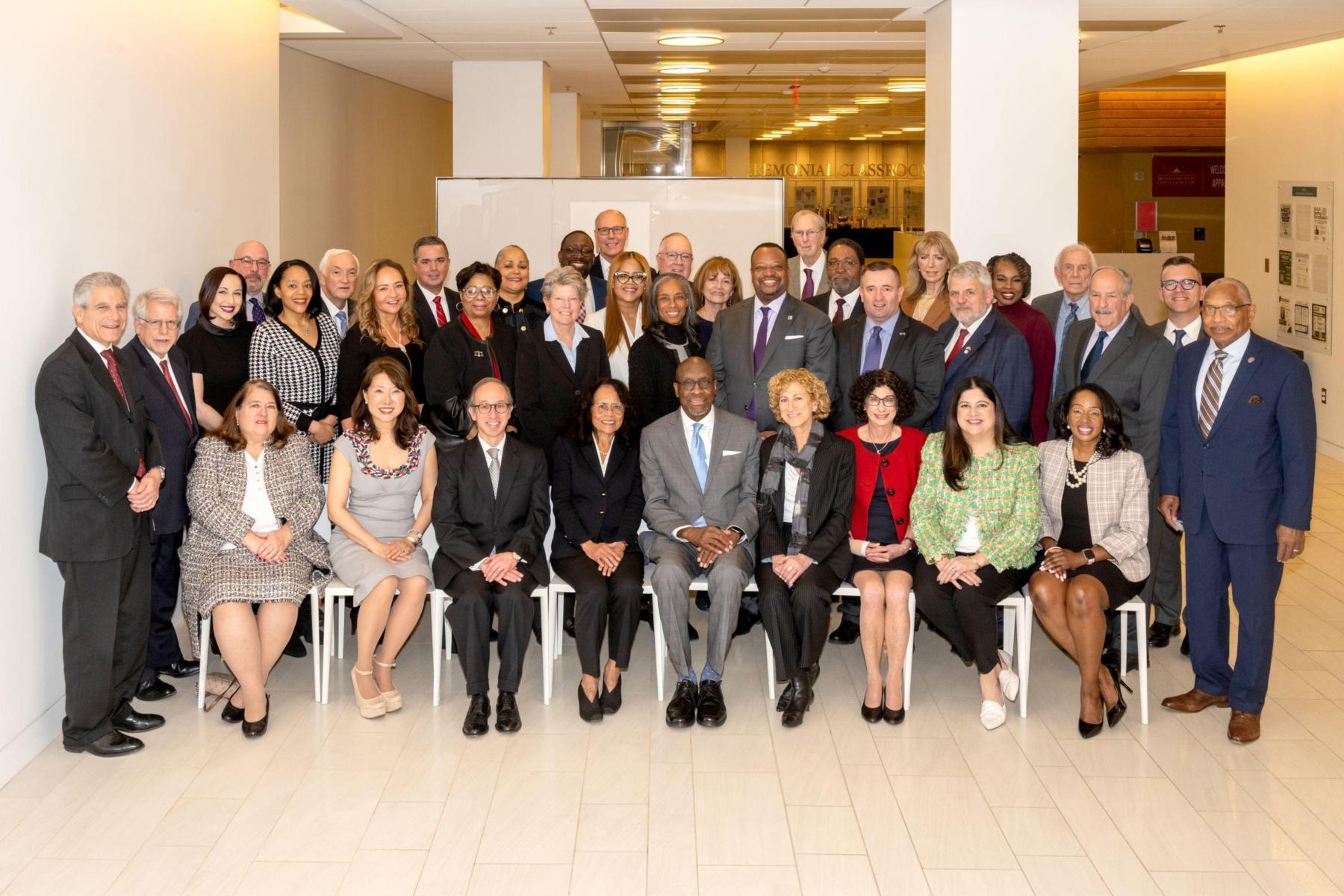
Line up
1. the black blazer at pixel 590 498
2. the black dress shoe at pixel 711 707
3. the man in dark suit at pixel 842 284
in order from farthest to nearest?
the man in dark suit at pixel 842 284 < the black blazer at pixel 590 498 < the black dress shoe at pixel 711 707

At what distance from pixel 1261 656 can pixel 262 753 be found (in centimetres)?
381

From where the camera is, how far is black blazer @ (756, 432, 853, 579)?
5301 mm

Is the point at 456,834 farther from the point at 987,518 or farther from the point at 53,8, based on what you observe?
the point at 53,8

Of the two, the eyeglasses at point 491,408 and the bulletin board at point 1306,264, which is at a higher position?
the bulletin board at point 1306,264

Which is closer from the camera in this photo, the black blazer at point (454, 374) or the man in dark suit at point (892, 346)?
the man in dark suit at point (892, 346)

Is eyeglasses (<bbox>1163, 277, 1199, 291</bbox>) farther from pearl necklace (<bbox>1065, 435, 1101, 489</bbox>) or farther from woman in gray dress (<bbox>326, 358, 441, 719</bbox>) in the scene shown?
woman in gray dress (<bbox>326, 358, 441, 719</bbox>)

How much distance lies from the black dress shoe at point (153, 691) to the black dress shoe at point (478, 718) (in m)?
1.31

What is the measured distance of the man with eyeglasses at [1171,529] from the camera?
5781 millimetres

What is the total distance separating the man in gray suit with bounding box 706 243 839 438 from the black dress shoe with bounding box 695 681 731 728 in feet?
4.04

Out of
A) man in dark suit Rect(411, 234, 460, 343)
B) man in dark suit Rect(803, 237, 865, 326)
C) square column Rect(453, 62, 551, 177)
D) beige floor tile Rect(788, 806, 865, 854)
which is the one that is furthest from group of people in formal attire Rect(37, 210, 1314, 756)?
square column Rect(453, 62, 551, 177)

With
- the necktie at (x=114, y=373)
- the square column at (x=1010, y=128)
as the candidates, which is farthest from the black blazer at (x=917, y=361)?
the necktie at (x=114, y=373)

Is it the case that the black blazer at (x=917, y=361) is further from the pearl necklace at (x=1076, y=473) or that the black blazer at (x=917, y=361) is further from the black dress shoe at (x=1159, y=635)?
A: the black dress shoe at (x=1159, y=635)

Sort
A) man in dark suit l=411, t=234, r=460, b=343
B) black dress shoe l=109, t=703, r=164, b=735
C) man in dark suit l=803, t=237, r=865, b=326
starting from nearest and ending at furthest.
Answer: black dress shoe l=109, t=703, r=164, b=735
man in dark suit l=411, t=234, r=460, b=343
man in dark suit l=803, t=237, r=865, b=326

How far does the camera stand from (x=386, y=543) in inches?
209
